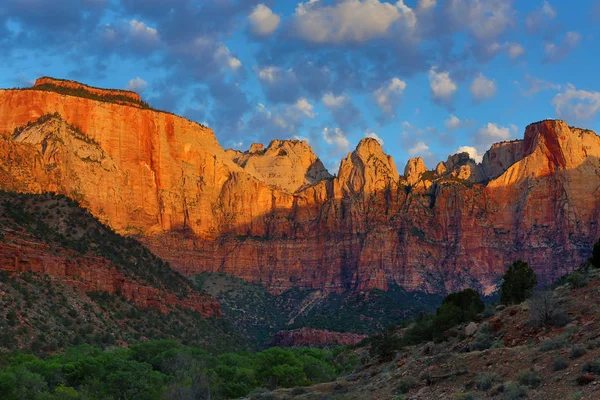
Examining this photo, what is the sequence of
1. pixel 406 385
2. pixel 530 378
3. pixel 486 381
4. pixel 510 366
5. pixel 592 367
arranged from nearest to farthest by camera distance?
pixel 592 367 → pixel 530 378 → pixel 486 381 → pixel 510 366 → pixel 406 385

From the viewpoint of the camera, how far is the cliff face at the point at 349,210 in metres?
170

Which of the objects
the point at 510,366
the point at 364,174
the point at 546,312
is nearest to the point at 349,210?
the point at 364,174

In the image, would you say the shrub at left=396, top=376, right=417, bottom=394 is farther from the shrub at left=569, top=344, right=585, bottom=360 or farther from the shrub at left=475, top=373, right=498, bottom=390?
the shrub at left=569, top=344, right=585, bottom=360

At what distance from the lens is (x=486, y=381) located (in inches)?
1033

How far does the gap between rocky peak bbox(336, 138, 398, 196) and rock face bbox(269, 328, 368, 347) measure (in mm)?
62665

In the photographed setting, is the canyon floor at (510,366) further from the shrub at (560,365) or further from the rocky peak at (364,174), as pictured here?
the rocky peak at (364,174)

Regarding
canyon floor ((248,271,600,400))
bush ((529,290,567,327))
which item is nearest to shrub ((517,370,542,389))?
canyon floor ((248,271,600,400))

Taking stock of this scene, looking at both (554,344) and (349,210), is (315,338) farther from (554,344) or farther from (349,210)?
(554,344)

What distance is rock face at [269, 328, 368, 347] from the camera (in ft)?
433

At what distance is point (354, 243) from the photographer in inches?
7352

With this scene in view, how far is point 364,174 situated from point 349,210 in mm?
10086

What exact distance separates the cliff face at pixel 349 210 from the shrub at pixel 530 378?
142 metres

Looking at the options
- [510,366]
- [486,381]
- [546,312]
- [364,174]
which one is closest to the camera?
[486,381]

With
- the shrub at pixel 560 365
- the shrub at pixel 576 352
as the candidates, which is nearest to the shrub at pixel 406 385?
the shrub at pixel 560 365
